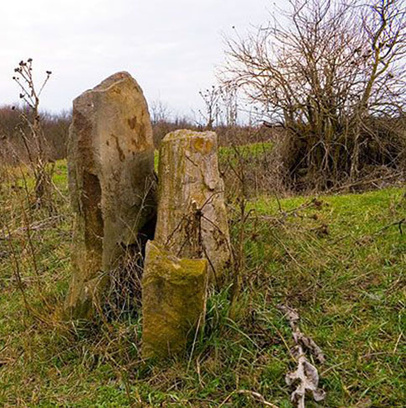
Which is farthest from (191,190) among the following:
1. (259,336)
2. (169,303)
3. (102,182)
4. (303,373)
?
(303,373)

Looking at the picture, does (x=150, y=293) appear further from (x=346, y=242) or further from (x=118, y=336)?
(x=346, y=242)

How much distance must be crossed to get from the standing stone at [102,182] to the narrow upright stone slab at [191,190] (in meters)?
0.19

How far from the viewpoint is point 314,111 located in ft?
31.3

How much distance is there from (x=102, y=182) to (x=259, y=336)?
150 cm

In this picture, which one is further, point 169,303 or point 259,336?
point 259,336

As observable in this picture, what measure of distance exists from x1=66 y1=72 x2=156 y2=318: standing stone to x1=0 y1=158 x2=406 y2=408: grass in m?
0.35

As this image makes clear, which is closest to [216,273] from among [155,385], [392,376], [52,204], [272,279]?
[272,279]

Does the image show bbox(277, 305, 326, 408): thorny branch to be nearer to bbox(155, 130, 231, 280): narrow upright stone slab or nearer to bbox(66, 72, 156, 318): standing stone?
A: bbox(155, 130, 231, 280): narrow upright stone slab

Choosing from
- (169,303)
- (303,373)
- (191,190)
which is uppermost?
(191,190)

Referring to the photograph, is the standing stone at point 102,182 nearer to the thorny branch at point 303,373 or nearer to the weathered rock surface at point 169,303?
the weathered rock surface at point 169,303

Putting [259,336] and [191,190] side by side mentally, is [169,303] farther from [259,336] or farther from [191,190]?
[191,190]

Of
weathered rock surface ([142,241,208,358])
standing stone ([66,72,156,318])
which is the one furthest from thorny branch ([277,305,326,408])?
standing stone ([66,72,156,318])

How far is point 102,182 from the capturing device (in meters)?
3.60

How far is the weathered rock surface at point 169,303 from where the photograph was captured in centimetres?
293
